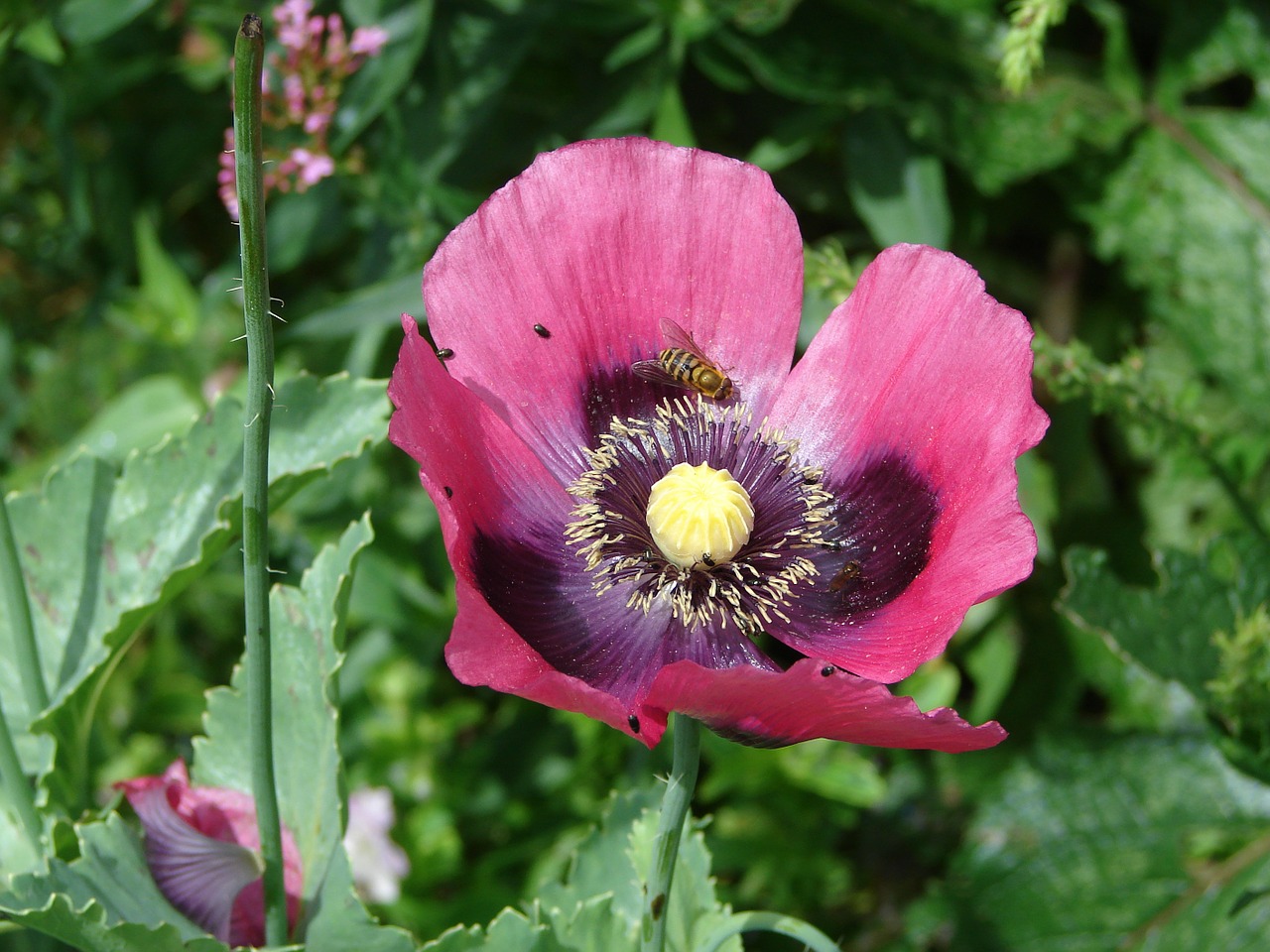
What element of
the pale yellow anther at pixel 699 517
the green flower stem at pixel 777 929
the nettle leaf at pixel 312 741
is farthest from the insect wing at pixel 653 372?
the green flower stem at pixel 777 929

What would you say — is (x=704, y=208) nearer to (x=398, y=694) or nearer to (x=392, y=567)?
(x=392, y=567)

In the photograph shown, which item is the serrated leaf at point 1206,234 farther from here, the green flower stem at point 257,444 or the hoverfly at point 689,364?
the green flower stem at point 257,444

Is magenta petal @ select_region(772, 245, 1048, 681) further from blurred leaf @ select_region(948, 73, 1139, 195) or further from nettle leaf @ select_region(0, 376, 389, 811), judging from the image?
blurred leaf @ select_region(948, 73, 1139, 195)

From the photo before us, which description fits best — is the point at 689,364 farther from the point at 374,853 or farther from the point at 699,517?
the point at 374,853

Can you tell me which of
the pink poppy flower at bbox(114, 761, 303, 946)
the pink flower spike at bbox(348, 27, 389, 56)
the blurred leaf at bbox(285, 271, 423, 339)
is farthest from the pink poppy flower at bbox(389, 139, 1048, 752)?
the pink flower spike at bbox(348, 27, 389, 56)

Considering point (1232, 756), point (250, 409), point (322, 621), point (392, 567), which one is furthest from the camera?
point (392, 567)

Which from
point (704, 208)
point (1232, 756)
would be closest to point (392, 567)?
point (704, 208)

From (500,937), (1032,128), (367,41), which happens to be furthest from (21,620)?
(1032,128)
